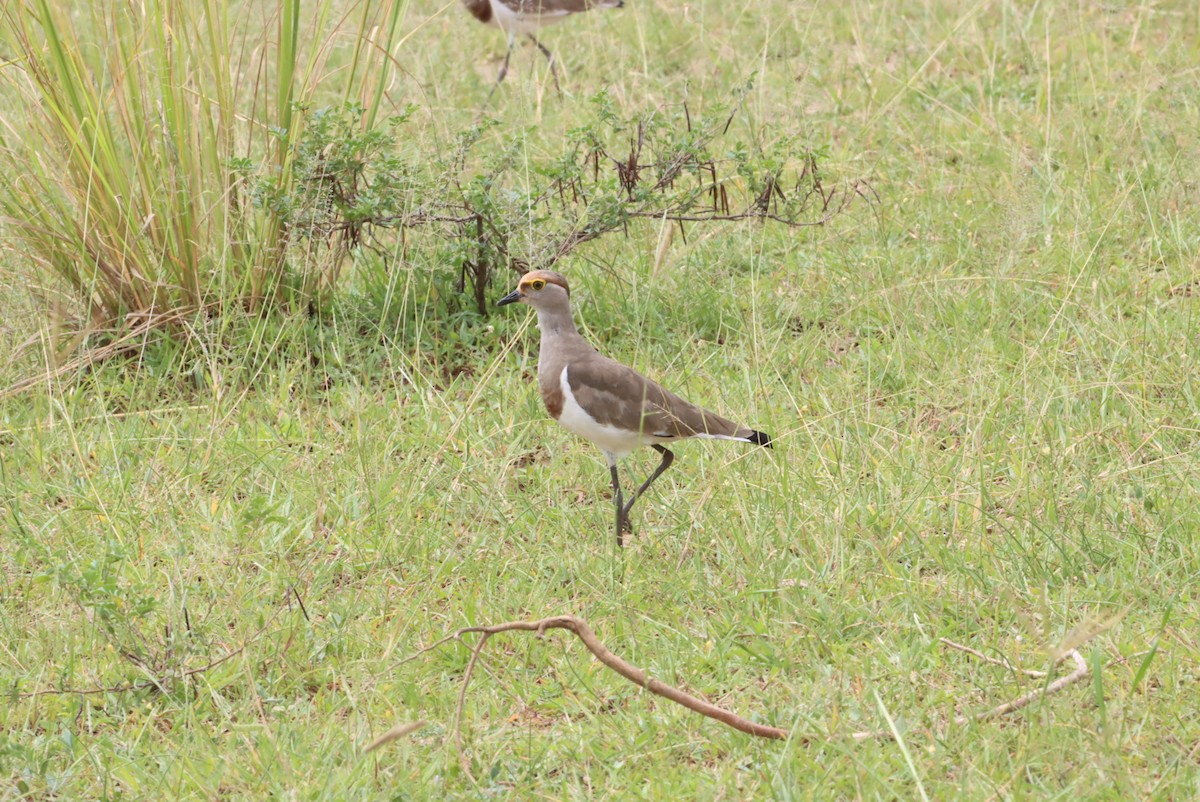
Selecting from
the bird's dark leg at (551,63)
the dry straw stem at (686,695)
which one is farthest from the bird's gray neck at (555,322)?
the bird's dark leg at (551,63)

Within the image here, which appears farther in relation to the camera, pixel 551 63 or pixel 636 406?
pixel 551 63

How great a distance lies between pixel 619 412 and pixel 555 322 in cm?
58

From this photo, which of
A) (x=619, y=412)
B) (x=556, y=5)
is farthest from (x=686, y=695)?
(x=556, y=5)

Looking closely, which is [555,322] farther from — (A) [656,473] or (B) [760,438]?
(B) [760,438]

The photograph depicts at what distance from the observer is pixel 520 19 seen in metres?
8.67

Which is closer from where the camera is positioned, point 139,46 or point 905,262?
point 139,46

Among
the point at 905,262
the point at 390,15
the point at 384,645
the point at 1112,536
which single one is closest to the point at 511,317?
the point at 390,15

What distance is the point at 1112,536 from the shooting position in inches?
167

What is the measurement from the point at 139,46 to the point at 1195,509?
4137 mm

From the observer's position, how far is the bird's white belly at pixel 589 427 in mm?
4551

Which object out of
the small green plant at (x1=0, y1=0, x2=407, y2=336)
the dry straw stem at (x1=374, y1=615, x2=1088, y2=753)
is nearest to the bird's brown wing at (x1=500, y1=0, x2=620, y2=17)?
the small green plant at (x1=0, y1=0, x2=407, y2=336)

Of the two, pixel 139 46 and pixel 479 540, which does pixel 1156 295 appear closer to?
pixel 479 540

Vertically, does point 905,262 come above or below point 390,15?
below

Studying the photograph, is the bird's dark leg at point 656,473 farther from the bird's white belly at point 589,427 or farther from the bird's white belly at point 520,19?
the bird's white belly at point 520,19
